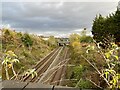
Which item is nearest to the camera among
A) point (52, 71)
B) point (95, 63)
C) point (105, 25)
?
point (52, 71)

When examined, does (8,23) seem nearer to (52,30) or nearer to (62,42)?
(52,30)

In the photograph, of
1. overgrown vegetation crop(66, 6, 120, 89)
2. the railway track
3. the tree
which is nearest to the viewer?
overgrown vegetation crop(66, 6, 120, 89)

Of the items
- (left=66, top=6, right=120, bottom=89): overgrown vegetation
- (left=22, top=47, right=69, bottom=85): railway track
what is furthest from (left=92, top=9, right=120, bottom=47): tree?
(left=66, top=6, right=120, bottom=89): overgrown vegetation

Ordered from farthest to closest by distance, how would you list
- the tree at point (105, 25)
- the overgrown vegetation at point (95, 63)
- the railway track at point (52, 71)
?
the tree at point (105, 25) → the railway track at point (52, 71) → the overgrown vegetation at point (95, 63)

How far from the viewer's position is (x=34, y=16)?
5.79 ft

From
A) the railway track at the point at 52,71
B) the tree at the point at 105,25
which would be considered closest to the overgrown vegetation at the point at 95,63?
the railway track at the point at 52,71

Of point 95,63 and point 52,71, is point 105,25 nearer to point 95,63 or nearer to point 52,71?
point 95,63

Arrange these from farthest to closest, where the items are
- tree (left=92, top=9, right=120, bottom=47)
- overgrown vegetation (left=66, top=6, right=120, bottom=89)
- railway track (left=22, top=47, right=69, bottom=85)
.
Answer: tree (left=92, top=9, right=120, bottom=47) < railway track (left=22, top=47, right=69, bottom=85) < overgrown vegetation (left=66, top=6, right=120, bottom=89)

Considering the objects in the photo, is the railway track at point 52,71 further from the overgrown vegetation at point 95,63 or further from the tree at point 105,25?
the tree at point 105,25

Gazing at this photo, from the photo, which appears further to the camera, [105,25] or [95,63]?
[105,25]

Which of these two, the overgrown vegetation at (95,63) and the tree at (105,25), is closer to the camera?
the overgrown vegetation at (95,63)

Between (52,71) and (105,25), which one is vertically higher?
(105,25)

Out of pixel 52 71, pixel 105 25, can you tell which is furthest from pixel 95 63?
pixel 105 25

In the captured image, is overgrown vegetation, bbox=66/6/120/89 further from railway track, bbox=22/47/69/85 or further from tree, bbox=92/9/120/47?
tree, bbox=92/9/120/47
